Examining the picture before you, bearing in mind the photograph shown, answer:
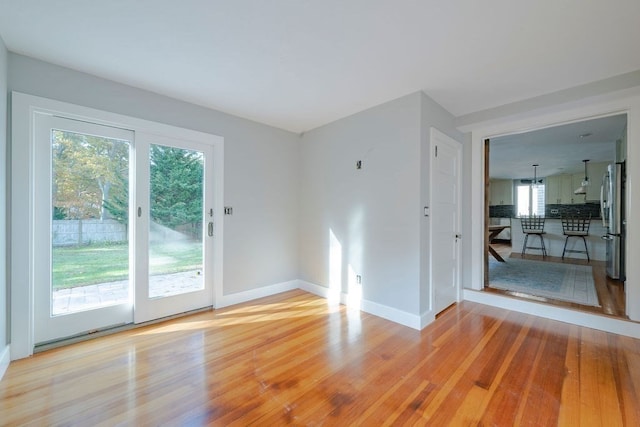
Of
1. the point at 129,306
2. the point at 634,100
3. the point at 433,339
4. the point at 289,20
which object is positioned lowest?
the point at 433,339

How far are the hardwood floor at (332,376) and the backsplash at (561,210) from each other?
675 centimetres

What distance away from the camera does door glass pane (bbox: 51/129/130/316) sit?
2.35m

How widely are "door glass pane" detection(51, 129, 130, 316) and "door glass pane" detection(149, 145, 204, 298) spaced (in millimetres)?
249

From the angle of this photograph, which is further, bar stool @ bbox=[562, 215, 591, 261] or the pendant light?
the pendant light

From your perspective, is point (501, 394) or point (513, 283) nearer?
point (501, 394)

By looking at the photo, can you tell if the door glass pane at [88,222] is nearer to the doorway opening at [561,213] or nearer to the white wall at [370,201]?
the white wall at [370,201]

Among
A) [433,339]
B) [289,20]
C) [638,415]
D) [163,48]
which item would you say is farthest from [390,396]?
[163,48]

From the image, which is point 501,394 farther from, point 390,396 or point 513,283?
point 513,283

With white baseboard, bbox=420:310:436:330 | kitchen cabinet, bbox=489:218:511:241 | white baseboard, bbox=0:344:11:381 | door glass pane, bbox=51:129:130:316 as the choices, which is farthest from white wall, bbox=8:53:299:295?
kitchen cabinet, bbox=489:218:511:241

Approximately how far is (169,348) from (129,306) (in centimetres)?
80

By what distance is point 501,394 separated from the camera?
173cm

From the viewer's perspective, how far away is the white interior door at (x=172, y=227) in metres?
2.75

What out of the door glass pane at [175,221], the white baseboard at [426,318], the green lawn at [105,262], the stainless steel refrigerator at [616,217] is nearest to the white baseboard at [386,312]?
the white baseboard at [426,318]

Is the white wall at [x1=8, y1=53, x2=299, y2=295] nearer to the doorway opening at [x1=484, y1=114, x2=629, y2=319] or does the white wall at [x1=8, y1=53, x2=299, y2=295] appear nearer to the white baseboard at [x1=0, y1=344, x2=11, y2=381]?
the white baseboard at [x1=0, y1=344, x2=11, y2=381]
